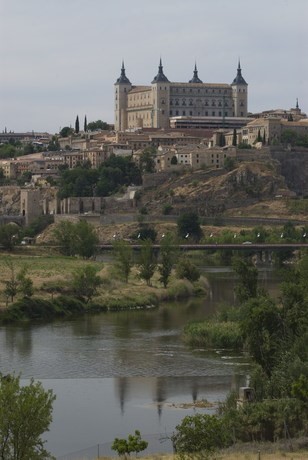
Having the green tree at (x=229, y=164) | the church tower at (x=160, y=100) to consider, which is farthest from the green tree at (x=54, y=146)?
the green tree at (x=229, y=164)

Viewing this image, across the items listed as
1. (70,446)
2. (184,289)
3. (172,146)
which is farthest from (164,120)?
(70,446)

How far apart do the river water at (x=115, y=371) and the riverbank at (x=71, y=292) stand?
159 centimetres

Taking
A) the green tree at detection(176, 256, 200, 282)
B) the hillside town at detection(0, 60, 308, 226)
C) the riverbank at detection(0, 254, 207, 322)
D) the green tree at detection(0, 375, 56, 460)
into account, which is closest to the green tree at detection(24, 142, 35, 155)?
the hillside town at detection(0, 60, 308, 226)

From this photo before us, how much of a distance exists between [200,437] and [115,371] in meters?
11.3

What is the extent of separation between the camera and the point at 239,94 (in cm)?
11431

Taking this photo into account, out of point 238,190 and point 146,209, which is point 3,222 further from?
point 238,190

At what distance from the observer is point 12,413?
70.8 feet

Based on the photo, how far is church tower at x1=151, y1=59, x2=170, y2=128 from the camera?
366 ft

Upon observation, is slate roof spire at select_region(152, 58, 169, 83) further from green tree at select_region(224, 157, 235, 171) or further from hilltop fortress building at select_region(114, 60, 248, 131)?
green tree at select_region(224, 157, 235, 171)

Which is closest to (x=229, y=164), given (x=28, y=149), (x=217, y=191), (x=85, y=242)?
(x=217, y=191)

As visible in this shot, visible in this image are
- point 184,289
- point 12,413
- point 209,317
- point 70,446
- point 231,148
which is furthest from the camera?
point 231,148

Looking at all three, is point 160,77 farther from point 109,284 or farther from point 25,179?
point 109,284

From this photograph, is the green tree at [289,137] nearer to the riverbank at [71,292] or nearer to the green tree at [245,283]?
the riverbank at [71,292]

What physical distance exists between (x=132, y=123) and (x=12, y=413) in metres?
94.5
